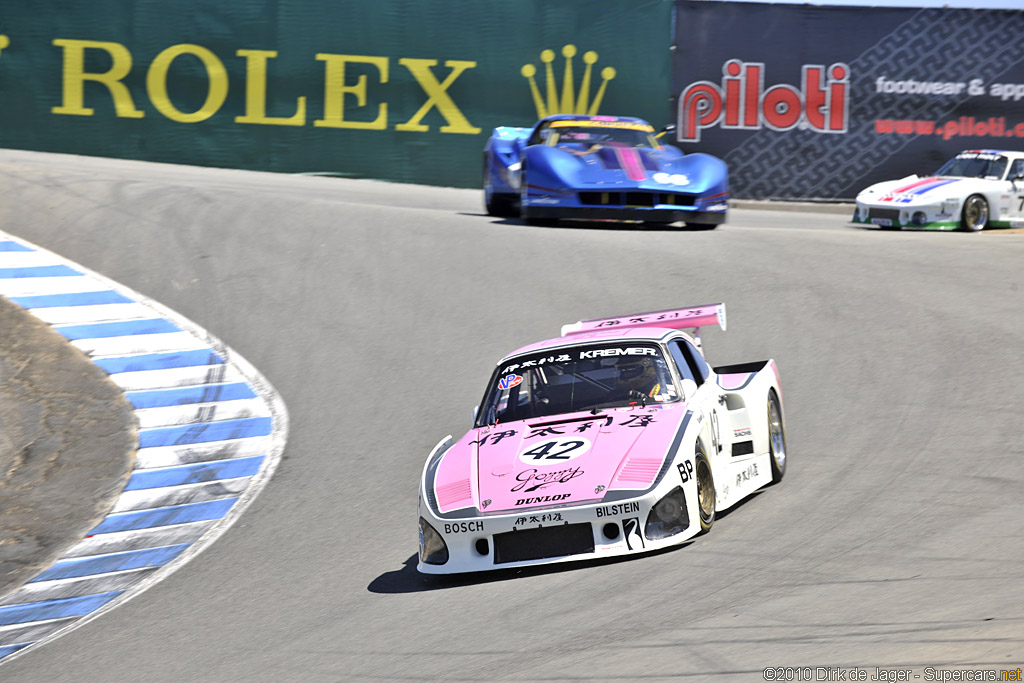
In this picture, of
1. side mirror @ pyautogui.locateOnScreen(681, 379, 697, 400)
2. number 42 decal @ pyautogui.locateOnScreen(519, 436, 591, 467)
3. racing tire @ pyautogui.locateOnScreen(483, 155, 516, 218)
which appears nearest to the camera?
number 42 decal @ pyautogui.locateOnScreen(519, 436, 591, 467)

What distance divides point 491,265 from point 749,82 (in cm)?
875

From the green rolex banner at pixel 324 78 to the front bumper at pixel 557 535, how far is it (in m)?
14.3

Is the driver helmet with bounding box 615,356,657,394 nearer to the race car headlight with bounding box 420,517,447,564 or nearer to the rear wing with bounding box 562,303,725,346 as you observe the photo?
the rear wing with bounding box 562,303,725,346

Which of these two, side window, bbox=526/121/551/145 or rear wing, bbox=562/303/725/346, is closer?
rear wing, bbox=562/303/725/346

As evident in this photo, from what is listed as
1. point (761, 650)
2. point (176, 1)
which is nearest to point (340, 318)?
point (761, 650)

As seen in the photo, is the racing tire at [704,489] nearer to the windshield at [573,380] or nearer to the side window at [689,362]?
the windshield at [573,380]

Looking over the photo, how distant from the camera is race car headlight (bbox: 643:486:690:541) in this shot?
5547 millimetres

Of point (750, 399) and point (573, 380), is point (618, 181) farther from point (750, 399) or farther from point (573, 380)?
point (573, 380)

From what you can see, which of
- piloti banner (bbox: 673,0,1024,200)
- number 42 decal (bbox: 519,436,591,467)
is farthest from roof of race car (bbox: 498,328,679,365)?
piloti banner (bbox: 673,0,1024,200)

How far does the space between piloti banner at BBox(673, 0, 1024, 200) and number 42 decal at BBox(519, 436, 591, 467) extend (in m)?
14.1

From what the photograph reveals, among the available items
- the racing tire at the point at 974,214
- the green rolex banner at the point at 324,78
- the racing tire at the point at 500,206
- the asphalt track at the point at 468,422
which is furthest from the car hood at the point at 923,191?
the racing tire at the point at 500,206

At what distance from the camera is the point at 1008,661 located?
3.83 m

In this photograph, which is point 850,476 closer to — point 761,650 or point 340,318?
point 761,650

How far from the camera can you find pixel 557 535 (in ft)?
18.1
